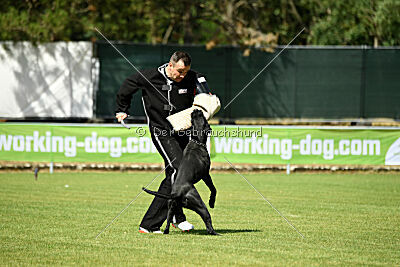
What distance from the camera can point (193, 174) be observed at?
8047 millimetres

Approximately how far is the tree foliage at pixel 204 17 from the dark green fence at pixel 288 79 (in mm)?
957

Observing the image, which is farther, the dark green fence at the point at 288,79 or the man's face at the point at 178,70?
the dark green fence at the point at 288,79

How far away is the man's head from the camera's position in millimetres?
8156

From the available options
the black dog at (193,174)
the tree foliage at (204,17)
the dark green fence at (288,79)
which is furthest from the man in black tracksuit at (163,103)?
the tree foliage at (204,17)

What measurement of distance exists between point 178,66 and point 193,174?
4.30 feet

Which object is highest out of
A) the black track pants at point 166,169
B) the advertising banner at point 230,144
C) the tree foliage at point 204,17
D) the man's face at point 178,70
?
the tree foliage at point 204,17

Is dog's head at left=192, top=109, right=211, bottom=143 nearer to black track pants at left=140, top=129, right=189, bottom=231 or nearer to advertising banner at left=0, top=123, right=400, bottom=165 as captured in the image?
black track pants at left=140, top=129, right=189, bottom=231

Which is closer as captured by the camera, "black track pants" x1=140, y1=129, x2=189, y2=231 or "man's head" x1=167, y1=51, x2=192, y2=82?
"man's head" x1=167, y1=51, x2=192, y2=82

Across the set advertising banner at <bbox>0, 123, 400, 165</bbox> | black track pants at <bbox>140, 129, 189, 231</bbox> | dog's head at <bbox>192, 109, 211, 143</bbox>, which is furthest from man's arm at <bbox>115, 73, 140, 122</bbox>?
advertising banner at <bbox>0, 123, 400, 165</bbox>

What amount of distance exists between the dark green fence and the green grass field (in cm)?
585

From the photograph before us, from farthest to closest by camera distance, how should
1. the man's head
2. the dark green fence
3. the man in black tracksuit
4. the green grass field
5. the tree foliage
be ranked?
the tree foliage, the dark green fence, the man in black tracksuit, the man's head, the green grass field

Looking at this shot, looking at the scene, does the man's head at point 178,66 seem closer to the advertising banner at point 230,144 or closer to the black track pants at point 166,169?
the black track pants at point 166,169

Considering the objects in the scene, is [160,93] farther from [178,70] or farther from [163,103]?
[178,70]

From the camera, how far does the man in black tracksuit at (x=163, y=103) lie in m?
8.40
